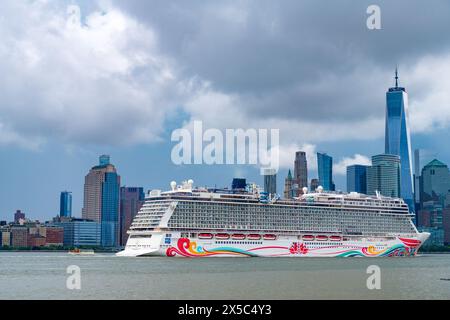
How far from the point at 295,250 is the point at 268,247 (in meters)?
5.02

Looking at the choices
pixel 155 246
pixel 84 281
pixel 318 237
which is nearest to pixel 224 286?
pixel 84 281

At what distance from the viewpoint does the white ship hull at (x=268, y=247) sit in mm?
94875

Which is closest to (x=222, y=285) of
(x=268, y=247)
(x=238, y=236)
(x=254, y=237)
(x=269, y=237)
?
(x=238, y=236)

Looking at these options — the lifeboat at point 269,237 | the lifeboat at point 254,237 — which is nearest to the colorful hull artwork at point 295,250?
the lifeboat at point 269,237

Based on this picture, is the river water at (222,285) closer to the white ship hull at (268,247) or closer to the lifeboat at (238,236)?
the white ship hull at (268,247)

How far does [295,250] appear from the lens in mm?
105312

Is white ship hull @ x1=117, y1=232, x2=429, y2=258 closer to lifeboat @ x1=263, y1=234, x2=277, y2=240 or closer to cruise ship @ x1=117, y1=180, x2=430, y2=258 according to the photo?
cruise ship @ x1=117, y1=180, x2=430, y2=258

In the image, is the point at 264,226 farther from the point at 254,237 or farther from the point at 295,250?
the point at 295,250

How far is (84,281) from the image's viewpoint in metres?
56.1

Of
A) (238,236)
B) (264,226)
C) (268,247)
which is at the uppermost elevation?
(264,226)
